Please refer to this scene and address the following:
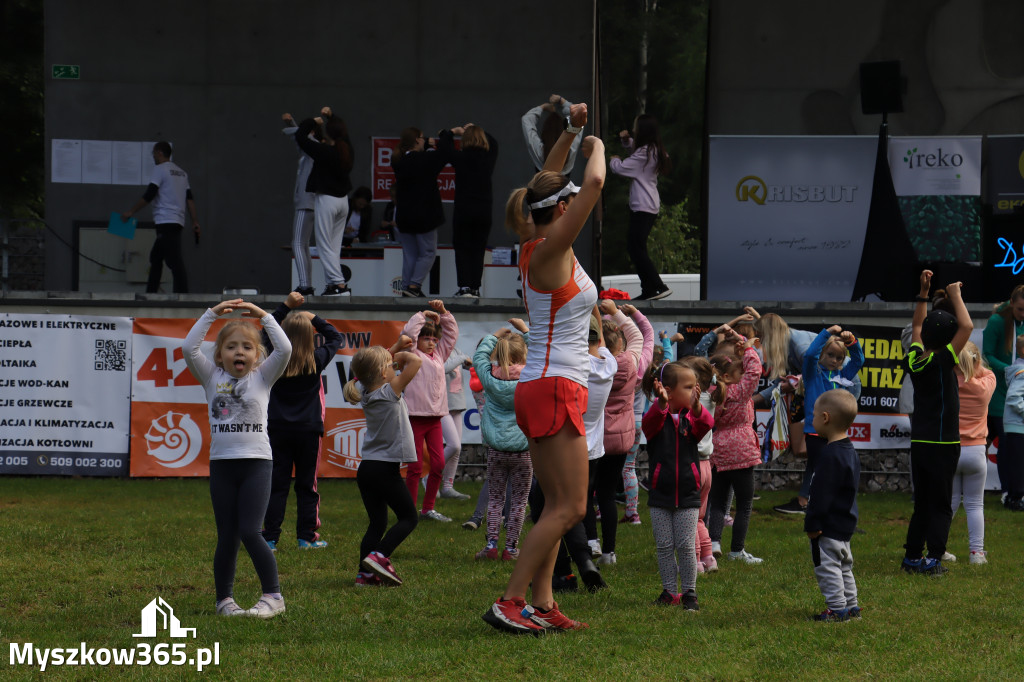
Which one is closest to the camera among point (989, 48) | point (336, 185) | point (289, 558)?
point (289, 558)

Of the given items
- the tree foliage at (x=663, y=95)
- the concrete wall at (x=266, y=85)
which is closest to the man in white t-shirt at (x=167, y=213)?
the concrete wall at (x=266, y=85)

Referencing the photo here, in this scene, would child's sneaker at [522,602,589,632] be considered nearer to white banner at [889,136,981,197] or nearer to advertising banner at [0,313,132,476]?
advertising banner at [0,313,132,476]

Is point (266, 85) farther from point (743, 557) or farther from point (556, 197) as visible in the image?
point (556, 197)

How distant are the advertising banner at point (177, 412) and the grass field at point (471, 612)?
250cm

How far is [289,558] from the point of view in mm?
8078

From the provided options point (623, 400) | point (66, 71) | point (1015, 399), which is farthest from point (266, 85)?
point (1015, 399)

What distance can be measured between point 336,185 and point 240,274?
4594 mm

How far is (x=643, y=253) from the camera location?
1410 centimetres

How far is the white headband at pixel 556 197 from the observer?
5.77m

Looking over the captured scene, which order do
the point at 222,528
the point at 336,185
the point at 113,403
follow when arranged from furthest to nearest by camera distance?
1. the point at 336,185
2. the point at 113,403
3. the point at 222,528

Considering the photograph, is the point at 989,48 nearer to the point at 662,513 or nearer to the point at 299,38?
the point at 299,38

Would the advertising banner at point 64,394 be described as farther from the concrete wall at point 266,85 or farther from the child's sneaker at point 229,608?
the child's sneaker at point 229,608

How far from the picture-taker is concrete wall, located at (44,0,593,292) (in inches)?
672

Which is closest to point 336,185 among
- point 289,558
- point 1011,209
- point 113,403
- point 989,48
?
point 113,403
